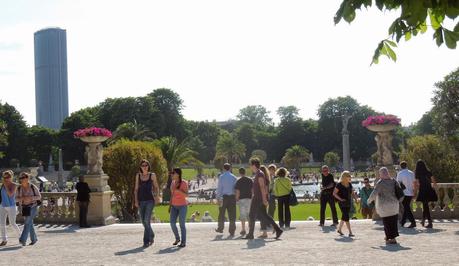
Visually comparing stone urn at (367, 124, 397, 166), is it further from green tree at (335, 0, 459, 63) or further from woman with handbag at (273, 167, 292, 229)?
green tree at (335, 0, 459, 63)

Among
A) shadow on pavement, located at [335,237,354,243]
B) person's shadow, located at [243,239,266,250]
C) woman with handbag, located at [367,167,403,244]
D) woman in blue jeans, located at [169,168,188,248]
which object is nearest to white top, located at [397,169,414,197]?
shadow on pavement, located at [335,237,354,243]

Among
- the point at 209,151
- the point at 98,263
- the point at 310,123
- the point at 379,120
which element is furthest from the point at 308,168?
the point at 98,263

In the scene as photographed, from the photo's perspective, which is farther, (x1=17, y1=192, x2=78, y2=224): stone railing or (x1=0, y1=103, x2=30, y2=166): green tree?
(x1=0, y1=103, x2=30, y2=166): green tree

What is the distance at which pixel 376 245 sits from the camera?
10555mm

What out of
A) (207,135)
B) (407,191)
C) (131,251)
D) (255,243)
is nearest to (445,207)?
(407,191)

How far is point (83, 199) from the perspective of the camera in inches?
595

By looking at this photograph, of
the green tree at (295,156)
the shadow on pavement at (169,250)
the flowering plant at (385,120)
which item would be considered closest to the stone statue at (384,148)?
Answer: the flowering plant at (385,120)

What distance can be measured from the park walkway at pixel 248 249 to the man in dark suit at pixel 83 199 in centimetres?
140

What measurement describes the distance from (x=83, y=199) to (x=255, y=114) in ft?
433

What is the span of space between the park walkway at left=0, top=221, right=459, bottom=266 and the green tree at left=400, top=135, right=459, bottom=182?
17.0 meters

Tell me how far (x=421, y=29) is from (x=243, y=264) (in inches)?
208

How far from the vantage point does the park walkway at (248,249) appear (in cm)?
913

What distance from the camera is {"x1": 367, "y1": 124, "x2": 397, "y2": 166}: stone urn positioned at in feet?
50.8

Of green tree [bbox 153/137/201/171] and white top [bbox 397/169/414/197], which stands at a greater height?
green tree [bbox 153/137/201/171]
